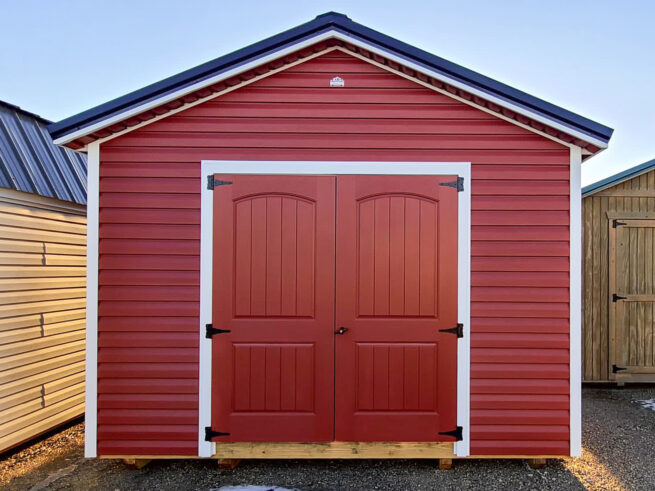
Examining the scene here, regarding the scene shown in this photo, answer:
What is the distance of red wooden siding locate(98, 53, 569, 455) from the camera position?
11.2 feet

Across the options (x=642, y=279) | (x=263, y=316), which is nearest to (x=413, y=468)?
(x=263, y=316)

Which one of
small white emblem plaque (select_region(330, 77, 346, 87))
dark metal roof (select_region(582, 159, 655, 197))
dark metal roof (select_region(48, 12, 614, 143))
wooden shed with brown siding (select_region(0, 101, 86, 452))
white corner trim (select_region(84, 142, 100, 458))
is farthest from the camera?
dark metal roof (select_region(582, 159, 655, 197))

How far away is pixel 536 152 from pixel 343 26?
6.36ft

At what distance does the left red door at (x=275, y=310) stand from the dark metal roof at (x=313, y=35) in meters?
0.84

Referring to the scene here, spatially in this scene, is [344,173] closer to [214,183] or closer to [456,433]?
[214,183]

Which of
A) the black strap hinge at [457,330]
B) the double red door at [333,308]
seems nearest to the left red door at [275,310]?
the double red door at [333,308]

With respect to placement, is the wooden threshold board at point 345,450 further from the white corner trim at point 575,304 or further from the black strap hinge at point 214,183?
the black strap hinge at point 214,183

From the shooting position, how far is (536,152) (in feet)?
11.4

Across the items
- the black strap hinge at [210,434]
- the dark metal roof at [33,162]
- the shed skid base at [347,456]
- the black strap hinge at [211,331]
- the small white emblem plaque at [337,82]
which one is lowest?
the shed skid base at [347,456]

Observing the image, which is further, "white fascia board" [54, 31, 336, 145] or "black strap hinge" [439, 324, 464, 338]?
"black strap hinge" [439, 324, 464, 338]

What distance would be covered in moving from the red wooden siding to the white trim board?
0.07 metres

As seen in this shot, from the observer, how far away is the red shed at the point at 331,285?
342 centimetres

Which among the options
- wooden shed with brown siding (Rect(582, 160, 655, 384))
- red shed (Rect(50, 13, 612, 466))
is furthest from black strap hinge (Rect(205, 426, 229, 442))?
wooden shed with brown siding (Rect(582, 160, 655, 384))

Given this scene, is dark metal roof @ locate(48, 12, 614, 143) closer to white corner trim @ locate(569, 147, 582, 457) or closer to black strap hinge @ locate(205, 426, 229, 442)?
white corner trim @ locate(569, 147, 582, 457)
